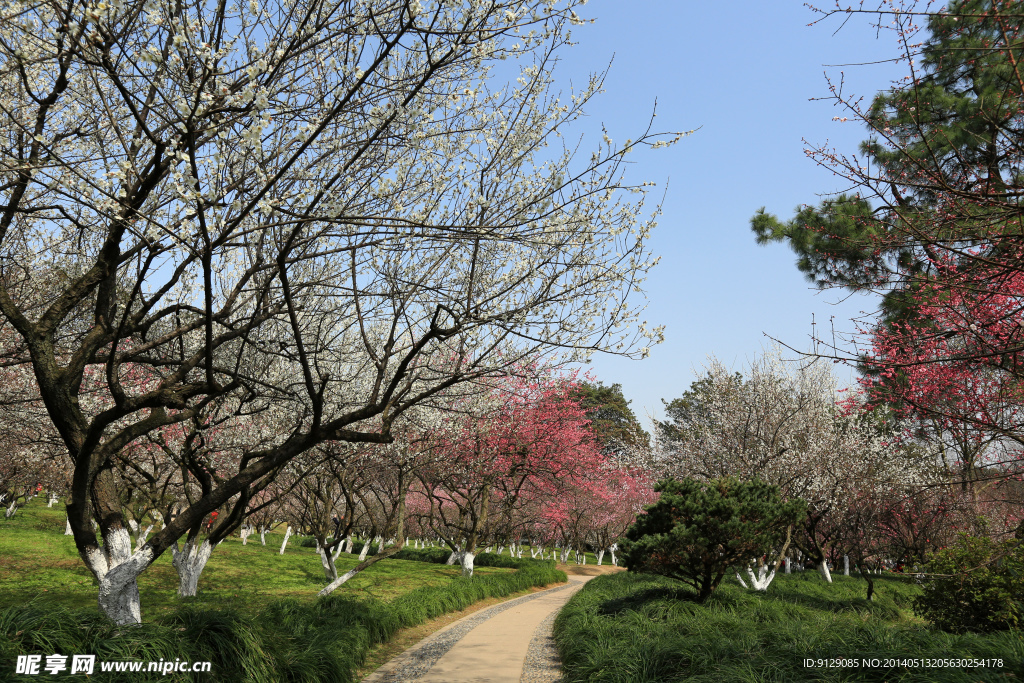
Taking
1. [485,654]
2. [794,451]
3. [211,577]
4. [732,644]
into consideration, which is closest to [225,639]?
[485,654]

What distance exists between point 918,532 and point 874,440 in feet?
12.9

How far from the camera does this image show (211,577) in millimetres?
15398

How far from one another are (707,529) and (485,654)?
4.14m

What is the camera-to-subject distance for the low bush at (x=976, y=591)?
7503 mm

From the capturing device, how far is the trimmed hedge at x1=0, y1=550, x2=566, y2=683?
4395 mm

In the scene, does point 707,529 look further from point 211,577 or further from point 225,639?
point 211,577

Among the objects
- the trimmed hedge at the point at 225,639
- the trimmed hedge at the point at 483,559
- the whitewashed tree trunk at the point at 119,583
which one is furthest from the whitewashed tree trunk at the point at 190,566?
the trimmed hedge at the point at 483,559

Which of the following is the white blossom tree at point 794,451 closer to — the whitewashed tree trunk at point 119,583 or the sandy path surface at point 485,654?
the sandy path surface at point 485,654

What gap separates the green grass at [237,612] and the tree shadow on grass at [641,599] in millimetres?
3693

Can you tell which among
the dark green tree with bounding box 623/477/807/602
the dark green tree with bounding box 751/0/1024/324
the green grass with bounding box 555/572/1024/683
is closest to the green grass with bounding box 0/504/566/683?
the green grass with bounding box 555/572/1024/683

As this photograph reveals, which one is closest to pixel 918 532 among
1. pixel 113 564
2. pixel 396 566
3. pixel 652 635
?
pixel 652 635

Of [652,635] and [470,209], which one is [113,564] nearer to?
[470,209]

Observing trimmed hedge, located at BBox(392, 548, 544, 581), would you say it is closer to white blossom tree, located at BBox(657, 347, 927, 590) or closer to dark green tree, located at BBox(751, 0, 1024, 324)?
white blossom tree, located at BBox(657, 347, 927, 590)

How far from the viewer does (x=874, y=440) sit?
18328 millimetres
